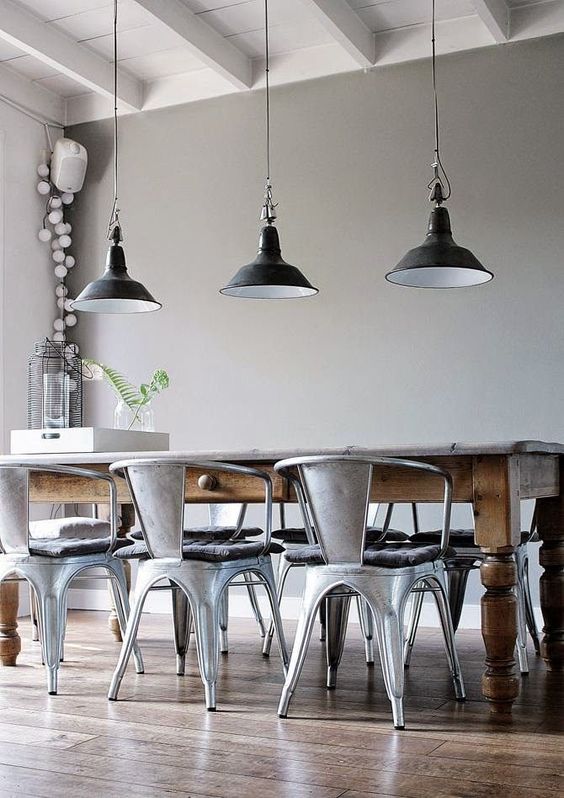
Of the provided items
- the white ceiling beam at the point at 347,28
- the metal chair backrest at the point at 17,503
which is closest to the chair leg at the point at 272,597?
the metal chair backrest at the point at 17,503

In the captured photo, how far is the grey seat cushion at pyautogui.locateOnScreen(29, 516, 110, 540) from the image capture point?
3.83 metres

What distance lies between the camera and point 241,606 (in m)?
5.16

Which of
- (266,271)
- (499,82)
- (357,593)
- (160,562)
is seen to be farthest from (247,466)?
(499,82)

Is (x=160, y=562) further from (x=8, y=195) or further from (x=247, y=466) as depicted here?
(x=8, y=195)

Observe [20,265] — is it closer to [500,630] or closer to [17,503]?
[17,503]

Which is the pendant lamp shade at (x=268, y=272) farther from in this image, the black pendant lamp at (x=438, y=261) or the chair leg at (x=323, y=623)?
the chair leg at (x=323, y=623)

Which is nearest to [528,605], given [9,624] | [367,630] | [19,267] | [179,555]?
[367,630]

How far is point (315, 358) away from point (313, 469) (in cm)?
237

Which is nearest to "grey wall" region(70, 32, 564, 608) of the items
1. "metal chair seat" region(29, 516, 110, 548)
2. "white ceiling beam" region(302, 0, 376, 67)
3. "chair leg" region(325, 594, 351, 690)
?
"white ceiling beam" region(302, 0, 376, 67)

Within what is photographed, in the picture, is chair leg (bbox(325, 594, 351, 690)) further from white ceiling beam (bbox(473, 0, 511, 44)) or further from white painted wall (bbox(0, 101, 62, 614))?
white ceiling beam (bbox(473, 0, 511, 44))

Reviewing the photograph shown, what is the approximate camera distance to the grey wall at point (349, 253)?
4.71 metres

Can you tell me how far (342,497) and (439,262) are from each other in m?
1.16

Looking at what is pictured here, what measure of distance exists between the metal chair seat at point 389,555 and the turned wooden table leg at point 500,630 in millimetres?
188

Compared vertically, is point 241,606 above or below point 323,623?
below
